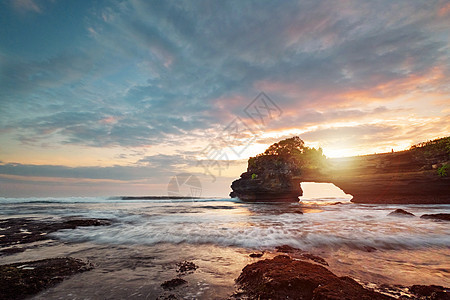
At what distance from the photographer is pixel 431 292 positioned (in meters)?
2.78

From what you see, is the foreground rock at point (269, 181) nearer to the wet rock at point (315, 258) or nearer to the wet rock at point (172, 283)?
the wet rock at point (315, 258)

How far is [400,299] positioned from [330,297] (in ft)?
4.32

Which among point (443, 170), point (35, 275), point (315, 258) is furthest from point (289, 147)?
point (35, 275)

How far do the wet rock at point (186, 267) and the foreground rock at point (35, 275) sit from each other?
1.88m

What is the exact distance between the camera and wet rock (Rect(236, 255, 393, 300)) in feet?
7.93

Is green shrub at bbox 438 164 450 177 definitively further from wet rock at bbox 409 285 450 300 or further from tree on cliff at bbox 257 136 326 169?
wet rock at bbox 409 285 450 300

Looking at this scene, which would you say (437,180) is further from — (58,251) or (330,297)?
(58,251)

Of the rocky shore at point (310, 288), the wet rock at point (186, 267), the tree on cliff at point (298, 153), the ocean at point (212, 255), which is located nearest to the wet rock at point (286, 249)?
the ocean at point (212, 255)

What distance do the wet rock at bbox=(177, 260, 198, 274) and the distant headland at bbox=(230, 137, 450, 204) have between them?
92.5ft

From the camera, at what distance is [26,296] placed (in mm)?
2887

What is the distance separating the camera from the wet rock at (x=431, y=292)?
2.66m

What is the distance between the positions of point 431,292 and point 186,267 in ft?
→ 13.1

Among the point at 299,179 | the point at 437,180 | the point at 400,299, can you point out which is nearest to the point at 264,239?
the point at 400,299

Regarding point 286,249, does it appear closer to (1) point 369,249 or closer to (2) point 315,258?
(2) point 315,258
